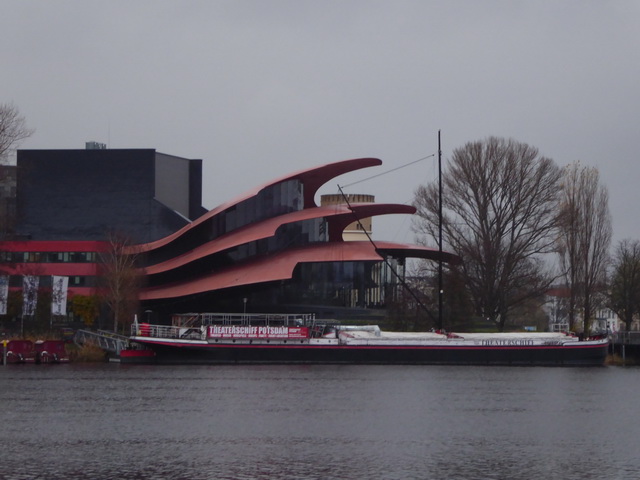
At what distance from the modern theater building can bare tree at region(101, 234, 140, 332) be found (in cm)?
149

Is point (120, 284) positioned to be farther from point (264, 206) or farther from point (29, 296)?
point (264, 206)

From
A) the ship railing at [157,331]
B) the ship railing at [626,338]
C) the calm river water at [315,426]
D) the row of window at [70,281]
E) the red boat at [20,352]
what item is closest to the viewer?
the calm river water at [315,426]

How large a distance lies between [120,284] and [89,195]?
1673cm

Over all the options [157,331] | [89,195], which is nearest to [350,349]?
[157,331]

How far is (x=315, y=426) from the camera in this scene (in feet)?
128

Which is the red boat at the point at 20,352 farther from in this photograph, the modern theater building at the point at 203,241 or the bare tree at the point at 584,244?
the bare tree at the point at 584,244

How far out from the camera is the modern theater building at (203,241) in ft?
269

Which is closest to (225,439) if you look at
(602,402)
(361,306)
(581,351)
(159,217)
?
(602,402)

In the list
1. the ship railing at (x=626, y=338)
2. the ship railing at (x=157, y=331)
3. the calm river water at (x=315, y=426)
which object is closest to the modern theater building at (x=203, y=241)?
the ship railing at (x=157, y=331)

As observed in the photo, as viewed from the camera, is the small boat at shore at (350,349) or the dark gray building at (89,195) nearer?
the small boat at shore at (350,349)

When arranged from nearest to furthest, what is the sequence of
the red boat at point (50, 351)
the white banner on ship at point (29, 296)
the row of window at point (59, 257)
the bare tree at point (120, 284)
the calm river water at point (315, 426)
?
1. the calm river water at point (315, 426)
2. the red boat at point (50, 351)
3. the white banner on ship at point (29, 296)
4. the bare tree at point (120, 284)
5. the row of window at point (59, 257)

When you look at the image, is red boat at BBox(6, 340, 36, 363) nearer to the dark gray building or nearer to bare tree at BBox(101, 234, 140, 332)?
bare tree at BBox(101, 234, 140, 332)

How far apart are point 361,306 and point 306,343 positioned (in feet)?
43.3

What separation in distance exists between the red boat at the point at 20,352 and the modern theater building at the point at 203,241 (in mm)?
4537
